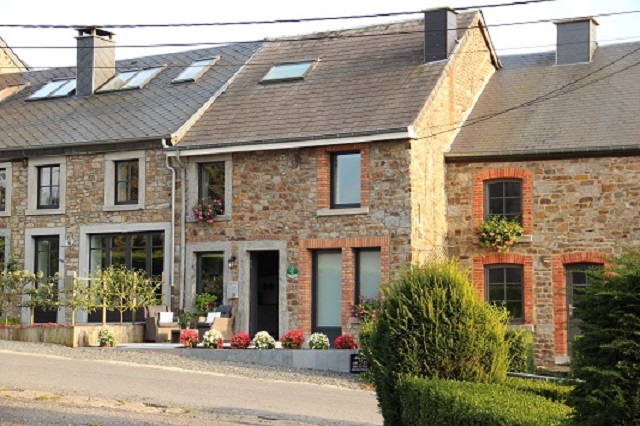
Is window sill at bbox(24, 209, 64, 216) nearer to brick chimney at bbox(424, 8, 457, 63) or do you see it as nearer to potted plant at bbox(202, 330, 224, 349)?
potted plant at bbox(202, 330, 224, 349)

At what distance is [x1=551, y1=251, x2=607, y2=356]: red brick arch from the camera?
24344 millimetres

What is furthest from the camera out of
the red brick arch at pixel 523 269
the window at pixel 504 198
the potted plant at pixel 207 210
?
the potted plant at pixel 207 210

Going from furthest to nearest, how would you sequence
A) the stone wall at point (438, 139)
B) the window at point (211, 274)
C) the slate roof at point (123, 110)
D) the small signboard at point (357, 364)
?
the slate roof at point (123, 110) < the window at point (211, 274) < the stone wall at point (438, 139) < the small signboard at point (357, 364)

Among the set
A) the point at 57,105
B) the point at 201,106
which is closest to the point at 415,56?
the point at 201,106

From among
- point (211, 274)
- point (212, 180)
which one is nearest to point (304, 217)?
point (212, 180)

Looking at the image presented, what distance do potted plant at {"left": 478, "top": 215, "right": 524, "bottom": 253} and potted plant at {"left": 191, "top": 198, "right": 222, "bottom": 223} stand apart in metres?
6.16

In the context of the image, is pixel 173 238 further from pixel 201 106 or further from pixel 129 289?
pixel 201 106

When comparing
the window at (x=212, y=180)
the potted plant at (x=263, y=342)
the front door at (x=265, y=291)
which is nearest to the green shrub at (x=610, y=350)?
the potted plant at (x=263, y=342)

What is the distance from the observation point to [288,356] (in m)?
21.8

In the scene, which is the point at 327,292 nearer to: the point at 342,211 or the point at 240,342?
the point at 342,211

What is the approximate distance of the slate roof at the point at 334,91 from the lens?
24875mm

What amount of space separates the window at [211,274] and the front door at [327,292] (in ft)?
8.14

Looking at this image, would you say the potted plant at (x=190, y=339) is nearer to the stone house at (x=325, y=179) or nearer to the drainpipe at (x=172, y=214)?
the stone house at (x=325, y=179)

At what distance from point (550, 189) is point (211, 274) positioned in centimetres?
822
